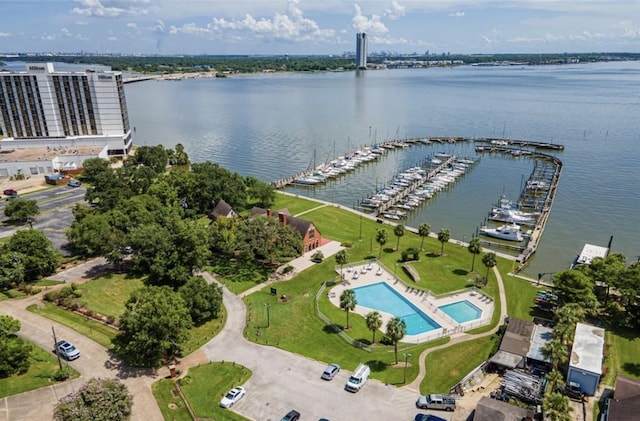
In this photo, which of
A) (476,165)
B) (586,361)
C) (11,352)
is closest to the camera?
(586,361)

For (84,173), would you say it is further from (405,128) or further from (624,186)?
(624,186)

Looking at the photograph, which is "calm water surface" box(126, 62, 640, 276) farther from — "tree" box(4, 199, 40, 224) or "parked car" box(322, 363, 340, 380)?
"tree" box(4, 199, 40, 224)

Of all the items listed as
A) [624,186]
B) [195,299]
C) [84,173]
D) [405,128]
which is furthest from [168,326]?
[405,128]

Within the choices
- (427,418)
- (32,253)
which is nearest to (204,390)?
(427,418)

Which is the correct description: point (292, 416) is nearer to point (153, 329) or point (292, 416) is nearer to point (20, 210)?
point (153, 329)

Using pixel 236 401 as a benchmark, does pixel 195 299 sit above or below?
above

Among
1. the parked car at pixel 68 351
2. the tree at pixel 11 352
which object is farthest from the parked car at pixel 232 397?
Result: the tree at pixel 11 352
